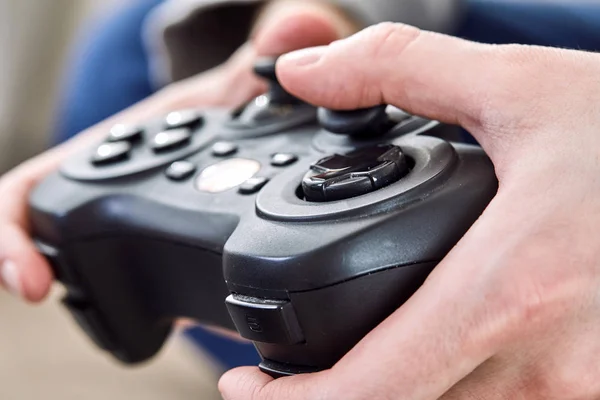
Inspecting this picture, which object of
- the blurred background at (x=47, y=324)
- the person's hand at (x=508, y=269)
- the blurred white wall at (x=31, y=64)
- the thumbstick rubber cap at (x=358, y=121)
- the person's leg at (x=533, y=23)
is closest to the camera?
the person's hand at (x=508, y=269)

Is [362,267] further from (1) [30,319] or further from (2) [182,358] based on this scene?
(1) [30,319]

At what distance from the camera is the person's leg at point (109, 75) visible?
2.97ft

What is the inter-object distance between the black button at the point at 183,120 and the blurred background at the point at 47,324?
0.43 metres

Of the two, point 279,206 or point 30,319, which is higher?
point 279,206

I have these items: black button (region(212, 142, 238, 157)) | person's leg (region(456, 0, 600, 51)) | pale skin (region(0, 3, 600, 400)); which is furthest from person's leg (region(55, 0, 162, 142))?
pale skin (region(0, 3, 600, 400))

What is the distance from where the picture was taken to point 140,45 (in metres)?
0.94

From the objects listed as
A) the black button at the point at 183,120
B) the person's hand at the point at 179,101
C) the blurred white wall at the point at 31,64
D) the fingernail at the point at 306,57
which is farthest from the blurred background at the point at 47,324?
the fingernail at the point at 306,57

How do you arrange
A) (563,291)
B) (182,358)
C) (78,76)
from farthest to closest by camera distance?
(182,358) < (78,76) < (563,291)

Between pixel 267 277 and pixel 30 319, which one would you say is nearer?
pixel 267 277

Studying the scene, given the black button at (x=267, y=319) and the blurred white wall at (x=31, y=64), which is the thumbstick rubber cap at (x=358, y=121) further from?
the blurred white wall at (x=31, y=64)

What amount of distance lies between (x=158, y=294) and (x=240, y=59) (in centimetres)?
31

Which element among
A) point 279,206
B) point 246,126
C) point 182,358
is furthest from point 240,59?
point 182,358

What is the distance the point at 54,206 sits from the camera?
439 mm

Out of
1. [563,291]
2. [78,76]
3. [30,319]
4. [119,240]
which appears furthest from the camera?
[30,319]
